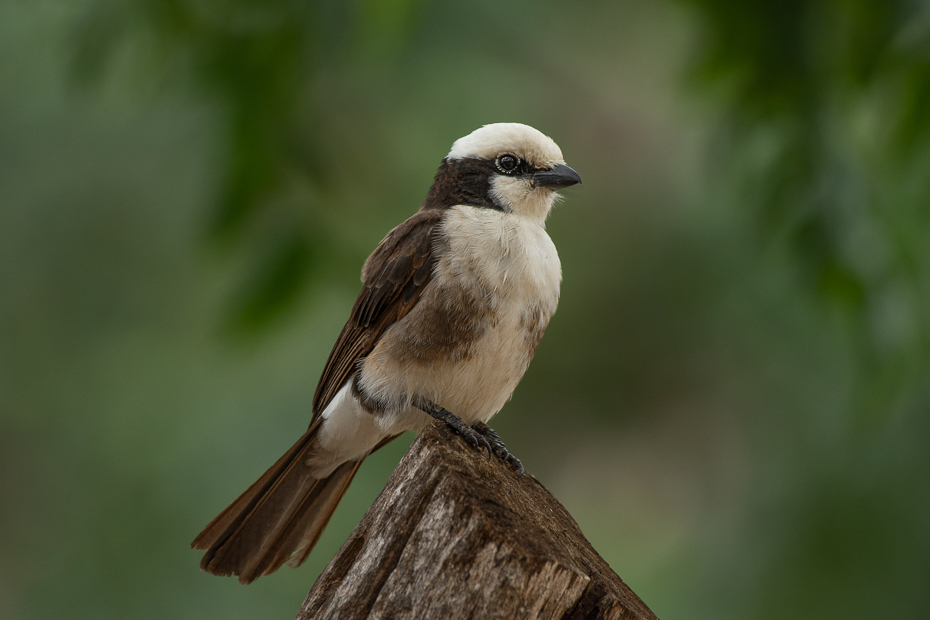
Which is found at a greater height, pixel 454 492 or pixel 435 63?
pixel 435 63

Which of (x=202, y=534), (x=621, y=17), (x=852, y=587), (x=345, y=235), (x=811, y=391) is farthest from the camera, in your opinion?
(x=621, y=17)

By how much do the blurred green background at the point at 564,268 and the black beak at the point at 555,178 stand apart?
575mm

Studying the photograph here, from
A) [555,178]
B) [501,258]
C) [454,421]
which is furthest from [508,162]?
[454,421]

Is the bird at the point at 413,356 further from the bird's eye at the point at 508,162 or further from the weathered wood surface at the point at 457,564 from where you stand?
the weathered wood surface at the point at 457,564

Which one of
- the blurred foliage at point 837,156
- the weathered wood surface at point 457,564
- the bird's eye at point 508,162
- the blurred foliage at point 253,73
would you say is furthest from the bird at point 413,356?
the weathered wood surface at point 457,564

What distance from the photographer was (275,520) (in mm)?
3201

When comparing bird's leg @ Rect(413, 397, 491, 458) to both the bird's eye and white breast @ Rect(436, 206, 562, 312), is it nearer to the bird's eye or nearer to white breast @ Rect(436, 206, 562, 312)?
white breast @ Rect(436, 206, 562, 312)

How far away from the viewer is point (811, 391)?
6.03 metres

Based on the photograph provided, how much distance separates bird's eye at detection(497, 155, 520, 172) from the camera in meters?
3.76

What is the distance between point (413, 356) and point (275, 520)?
73 cm

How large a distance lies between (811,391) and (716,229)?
1.21 metres

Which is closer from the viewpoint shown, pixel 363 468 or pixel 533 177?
pixel 533 177

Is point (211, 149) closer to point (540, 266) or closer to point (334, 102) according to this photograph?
point (334, 102)

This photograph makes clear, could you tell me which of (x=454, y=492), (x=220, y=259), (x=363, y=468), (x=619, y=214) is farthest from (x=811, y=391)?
(x=454, y=492)
